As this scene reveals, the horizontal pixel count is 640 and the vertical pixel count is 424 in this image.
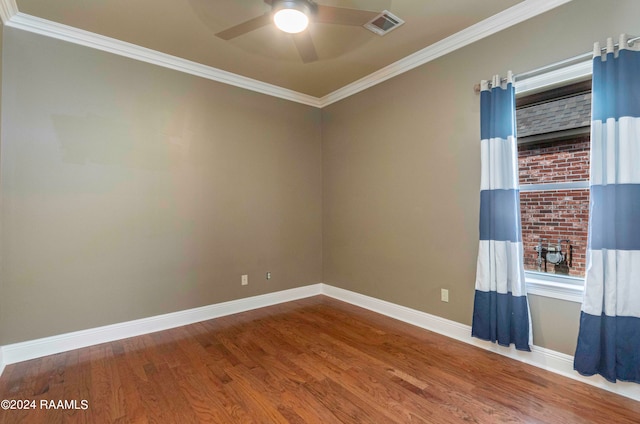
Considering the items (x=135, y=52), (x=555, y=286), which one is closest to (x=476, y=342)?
(x=555, y=286)

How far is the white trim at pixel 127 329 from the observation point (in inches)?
98.7

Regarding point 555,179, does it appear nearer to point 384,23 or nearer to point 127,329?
point 384,23

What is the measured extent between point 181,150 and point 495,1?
3.19m

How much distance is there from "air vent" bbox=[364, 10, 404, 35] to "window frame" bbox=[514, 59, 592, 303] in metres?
1.12

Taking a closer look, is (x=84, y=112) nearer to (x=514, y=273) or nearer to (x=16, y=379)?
(x=16, y=379)

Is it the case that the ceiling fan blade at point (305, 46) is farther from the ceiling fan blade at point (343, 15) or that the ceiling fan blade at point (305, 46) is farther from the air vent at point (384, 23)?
the air vent at point (384, 23)

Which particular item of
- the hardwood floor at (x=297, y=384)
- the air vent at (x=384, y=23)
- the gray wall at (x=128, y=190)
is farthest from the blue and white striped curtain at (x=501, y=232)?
the gray wall at (x=128, y=190)

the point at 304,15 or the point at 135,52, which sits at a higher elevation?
the point at 135,52

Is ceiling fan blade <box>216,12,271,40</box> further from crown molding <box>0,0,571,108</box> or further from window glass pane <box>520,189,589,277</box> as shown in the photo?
window glass pane <box>520,189,589,277</box>

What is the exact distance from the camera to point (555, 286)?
2311mm

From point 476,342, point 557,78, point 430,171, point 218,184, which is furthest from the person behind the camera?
point 218,184

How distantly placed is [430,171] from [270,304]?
2.55 m

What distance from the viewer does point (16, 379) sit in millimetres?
2236

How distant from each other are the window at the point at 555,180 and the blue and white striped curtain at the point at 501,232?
0.75ft
